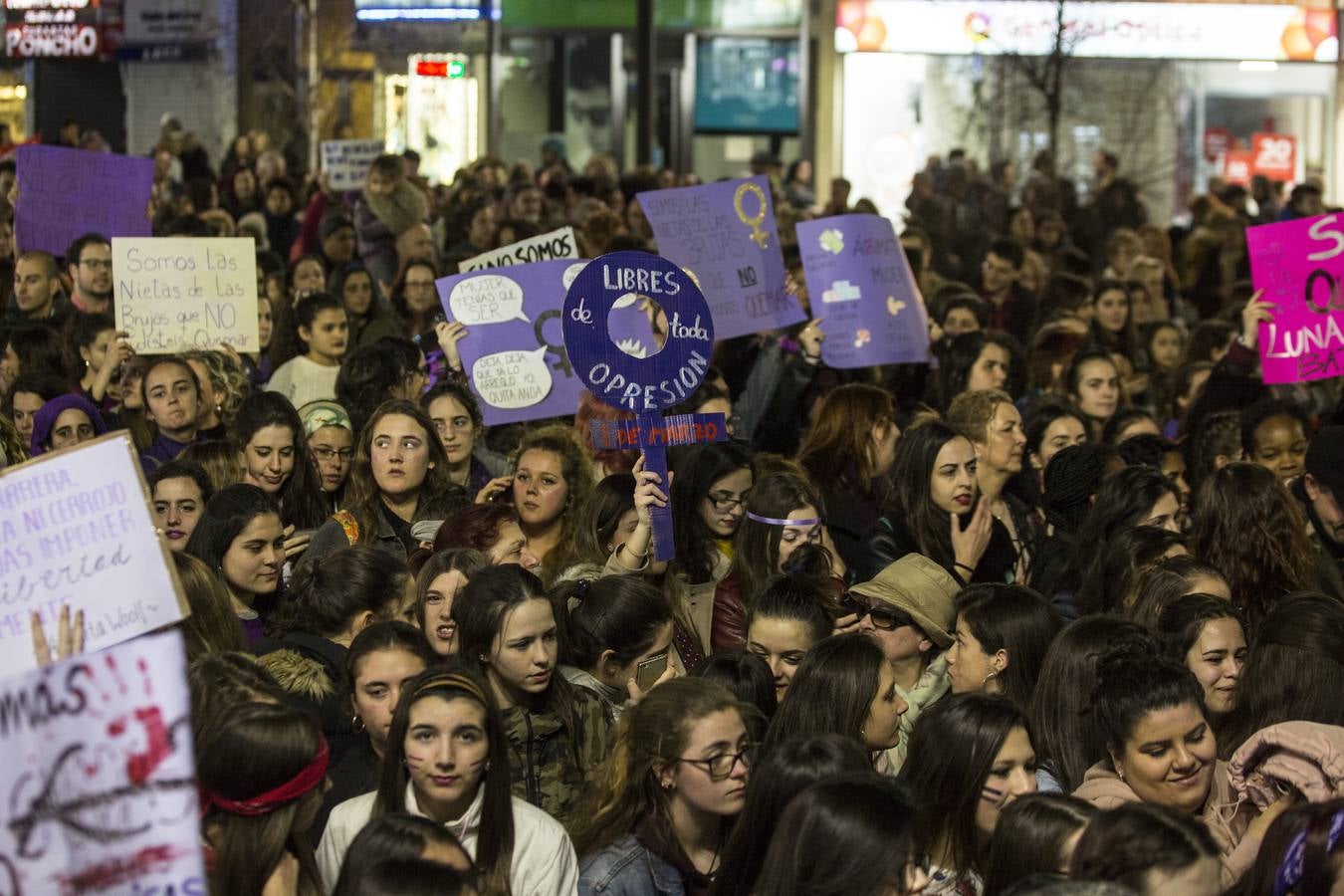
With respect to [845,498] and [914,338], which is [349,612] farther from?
[914,338]

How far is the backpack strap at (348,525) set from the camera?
A: 789cm

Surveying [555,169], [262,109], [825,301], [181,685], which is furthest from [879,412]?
[262,109]

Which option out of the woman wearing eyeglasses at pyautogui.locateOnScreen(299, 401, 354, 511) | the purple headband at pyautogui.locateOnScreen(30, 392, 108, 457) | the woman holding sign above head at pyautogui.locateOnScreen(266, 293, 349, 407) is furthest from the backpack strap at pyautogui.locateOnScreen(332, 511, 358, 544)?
the woman holding sign above head at pyautogui.locateOnScreen(266, 293, 349, 407)

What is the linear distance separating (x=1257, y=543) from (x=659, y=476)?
7.17 ft

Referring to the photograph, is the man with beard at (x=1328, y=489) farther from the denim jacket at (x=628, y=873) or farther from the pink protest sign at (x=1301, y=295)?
the denim jacket at (x=628, y=873)

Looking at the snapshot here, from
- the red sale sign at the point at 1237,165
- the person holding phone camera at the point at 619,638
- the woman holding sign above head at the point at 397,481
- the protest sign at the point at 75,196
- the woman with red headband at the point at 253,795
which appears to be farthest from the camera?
the red sale sign at the point at 1237,165

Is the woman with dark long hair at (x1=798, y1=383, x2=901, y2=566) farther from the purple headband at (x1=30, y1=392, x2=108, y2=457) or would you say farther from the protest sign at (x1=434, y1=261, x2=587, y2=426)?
the purple headband at (x1=30, y1=392, x2=108, y2=457)

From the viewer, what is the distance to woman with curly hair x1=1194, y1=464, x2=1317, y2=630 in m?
7.41

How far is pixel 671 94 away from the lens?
28.6 meters

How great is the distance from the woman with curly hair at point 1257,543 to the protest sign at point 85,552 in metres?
4.06

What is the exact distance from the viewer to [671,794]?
524 centimetres

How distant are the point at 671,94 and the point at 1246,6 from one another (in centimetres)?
806

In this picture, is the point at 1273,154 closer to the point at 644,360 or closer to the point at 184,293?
the point at 184,293

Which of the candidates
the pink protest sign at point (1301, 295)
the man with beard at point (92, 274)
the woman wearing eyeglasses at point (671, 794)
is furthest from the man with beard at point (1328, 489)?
the man with beard at point (92, 274)
